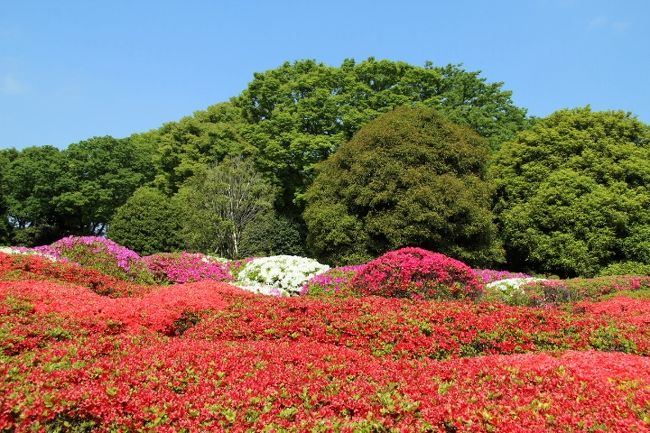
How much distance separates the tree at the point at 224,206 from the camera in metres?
27.1

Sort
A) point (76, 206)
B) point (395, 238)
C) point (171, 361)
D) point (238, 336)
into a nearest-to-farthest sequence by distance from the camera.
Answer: point (171, 361), point (238, 336), point (395, 238), point (76, 206)

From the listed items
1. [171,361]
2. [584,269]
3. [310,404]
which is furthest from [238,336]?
[584,269]

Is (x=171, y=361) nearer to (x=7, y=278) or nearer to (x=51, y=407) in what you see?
(x=51, y=407)

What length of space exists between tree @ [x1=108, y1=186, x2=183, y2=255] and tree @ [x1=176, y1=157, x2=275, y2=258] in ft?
3.02

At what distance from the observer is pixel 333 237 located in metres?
21.6

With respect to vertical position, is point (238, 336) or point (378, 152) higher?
point (378, 152)

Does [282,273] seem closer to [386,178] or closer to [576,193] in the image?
[386,178]

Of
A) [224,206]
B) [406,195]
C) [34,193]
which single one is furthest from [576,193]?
[34,193]

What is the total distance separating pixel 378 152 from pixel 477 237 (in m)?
5.15

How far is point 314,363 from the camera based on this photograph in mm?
5566

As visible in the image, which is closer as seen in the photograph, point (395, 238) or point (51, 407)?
point (51, 407)

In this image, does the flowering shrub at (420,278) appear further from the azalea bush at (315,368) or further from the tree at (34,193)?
the tree at (34,193)

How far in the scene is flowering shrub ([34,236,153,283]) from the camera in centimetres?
1454

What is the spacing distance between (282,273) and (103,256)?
470 centimetres
